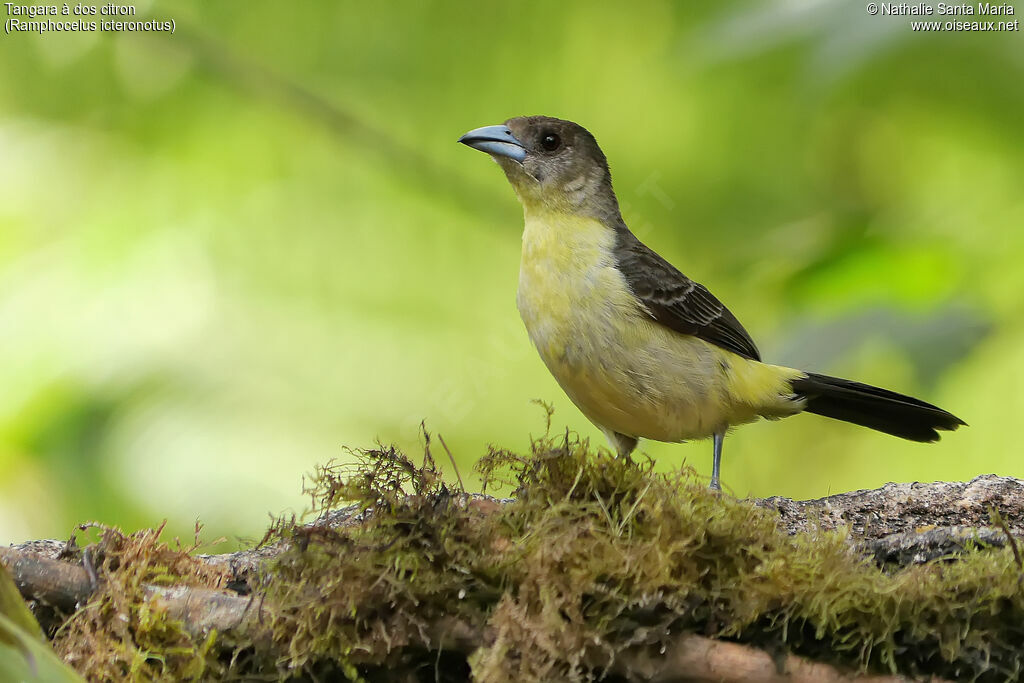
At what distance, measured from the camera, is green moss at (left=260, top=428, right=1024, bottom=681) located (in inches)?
71.3

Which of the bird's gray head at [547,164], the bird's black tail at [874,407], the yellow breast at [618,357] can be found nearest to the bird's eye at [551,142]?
the bird's gray head at [547,164]

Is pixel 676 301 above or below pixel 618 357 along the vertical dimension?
above

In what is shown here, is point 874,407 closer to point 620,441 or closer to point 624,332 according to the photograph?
point 620,441

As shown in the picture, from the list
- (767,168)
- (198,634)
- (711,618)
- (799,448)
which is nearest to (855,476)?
(799,448)

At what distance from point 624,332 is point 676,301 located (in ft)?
0.94

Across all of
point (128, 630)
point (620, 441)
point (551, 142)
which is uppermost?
point (551, 142)

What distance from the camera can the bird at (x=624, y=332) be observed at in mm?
3170

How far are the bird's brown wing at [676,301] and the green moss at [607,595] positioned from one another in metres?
1.38

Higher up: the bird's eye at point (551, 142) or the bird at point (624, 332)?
the bird's eye at point (551, 142)

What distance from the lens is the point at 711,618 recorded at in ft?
6.07

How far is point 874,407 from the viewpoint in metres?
3.54

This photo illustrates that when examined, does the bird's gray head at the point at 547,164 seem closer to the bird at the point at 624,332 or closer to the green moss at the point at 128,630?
the bird at the point at 624,332

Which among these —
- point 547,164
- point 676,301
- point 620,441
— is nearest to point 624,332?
point 676,301

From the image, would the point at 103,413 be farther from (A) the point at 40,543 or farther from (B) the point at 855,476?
(B) the point at 855,476
